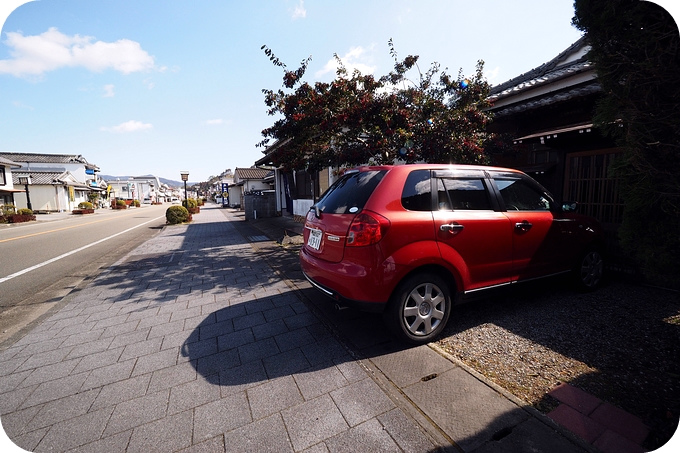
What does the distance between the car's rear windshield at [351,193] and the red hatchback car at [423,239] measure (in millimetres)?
15

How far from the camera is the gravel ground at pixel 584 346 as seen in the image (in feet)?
6.98

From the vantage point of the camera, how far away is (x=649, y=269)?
2.68 meters

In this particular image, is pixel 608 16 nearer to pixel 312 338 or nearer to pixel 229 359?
pixel 312 338

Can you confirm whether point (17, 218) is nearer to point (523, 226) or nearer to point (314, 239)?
point (314, 239)

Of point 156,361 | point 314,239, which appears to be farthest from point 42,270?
point 314,239

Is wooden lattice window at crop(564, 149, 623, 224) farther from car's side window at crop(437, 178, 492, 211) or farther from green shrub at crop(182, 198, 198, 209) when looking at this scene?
green shrub at crop(182, 198, 198, 209)

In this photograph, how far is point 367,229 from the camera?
2.62 metres

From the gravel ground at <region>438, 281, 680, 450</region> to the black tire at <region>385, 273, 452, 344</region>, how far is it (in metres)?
0.26

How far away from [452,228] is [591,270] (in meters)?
2.95

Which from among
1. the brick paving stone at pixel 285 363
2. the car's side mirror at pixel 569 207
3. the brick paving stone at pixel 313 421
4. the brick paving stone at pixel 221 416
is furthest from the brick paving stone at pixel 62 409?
the car's side mirror at pixel 569 207

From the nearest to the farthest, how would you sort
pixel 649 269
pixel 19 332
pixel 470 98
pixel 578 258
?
pixel 649 269, pixel 19 332, pixel 578 258, pixel 470 98

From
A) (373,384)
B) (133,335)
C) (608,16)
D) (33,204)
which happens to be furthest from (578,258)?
(33,204)

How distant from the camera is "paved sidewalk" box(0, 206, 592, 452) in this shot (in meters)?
1.81

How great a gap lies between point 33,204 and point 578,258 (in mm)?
48607
